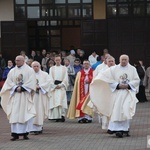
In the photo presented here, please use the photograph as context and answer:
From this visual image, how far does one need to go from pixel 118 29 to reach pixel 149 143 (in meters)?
15.7

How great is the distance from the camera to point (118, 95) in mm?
14477

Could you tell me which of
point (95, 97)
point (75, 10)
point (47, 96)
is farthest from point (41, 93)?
point (75, 10)

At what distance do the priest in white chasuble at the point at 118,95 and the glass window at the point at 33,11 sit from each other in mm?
14224

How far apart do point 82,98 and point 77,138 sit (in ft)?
13.2

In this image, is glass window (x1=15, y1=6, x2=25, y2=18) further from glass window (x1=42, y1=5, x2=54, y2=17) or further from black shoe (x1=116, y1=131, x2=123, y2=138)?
black shoe (x1=116, y1=131, x2=123, y2=138)

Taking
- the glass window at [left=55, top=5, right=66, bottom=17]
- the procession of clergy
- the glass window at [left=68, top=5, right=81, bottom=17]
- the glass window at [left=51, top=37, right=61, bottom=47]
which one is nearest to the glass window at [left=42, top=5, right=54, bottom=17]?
the glass window at [left=55, top=5, right=66, bottom=17]

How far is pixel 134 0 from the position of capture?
28062 mm

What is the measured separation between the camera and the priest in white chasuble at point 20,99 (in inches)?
558

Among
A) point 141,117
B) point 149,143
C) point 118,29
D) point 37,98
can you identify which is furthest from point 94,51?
point 149,143

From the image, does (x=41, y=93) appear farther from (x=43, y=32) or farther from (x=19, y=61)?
(x=43, y=32)

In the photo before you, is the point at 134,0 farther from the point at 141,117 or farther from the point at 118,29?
the point at 141,117

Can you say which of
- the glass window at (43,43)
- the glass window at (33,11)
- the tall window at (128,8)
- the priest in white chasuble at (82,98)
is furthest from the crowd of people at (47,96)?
the glass window at (43,43)

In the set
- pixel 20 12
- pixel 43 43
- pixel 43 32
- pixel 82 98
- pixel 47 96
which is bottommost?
pixel 82 98

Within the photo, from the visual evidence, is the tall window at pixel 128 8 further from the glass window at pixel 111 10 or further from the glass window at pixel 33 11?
the glass window at pixel 33 11
